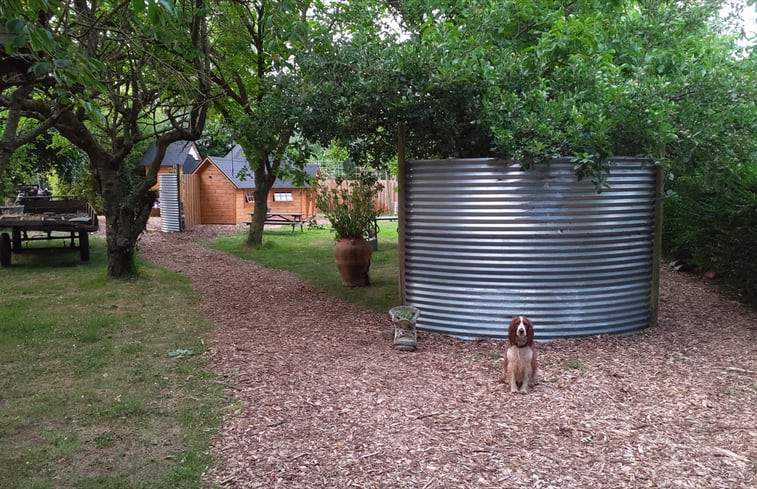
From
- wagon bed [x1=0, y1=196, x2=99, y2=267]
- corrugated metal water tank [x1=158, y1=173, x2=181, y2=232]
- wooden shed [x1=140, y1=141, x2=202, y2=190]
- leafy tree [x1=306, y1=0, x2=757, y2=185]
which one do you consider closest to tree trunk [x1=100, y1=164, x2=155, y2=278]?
wagon bed [x1=0, y1=196, x2=99, y2=267]

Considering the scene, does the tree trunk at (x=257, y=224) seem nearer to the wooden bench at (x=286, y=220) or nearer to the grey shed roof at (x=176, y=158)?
the wooden bench at (x=286, y=220)

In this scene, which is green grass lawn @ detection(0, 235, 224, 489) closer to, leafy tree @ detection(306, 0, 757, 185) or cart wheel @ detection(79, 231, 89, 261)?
leafy tree @ detection(306, 0, 757, 185)

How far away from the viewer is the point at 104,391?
15.4 feet

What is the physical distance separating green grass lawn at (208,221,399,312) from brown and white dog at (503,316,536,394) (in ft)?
11.4

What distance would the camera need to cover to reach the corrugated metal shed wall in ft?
19.8

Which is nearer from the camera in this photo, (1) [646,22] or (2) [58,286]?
(1) [646,22]

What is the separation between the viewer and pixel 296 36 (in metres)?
4.22

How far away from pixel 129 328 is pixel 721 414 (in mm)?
6090

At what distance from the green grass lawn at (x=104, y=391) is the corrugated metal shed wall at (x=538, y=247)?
2858 millimetres

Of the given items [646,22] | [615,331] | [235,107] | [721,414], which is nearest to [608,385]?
[721,414]

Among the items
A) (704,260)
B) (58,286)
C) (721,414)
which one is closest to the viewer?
(721,414)

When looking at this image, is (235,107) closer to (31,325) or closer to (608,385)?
(31,325)

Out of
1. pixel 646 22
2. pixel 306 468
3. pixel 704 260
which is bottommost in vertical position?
pixel 306 468

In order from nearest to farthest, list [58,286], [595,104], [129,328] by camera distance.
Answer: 1. [595,104]
2. [129,328]
3. [58,286]
